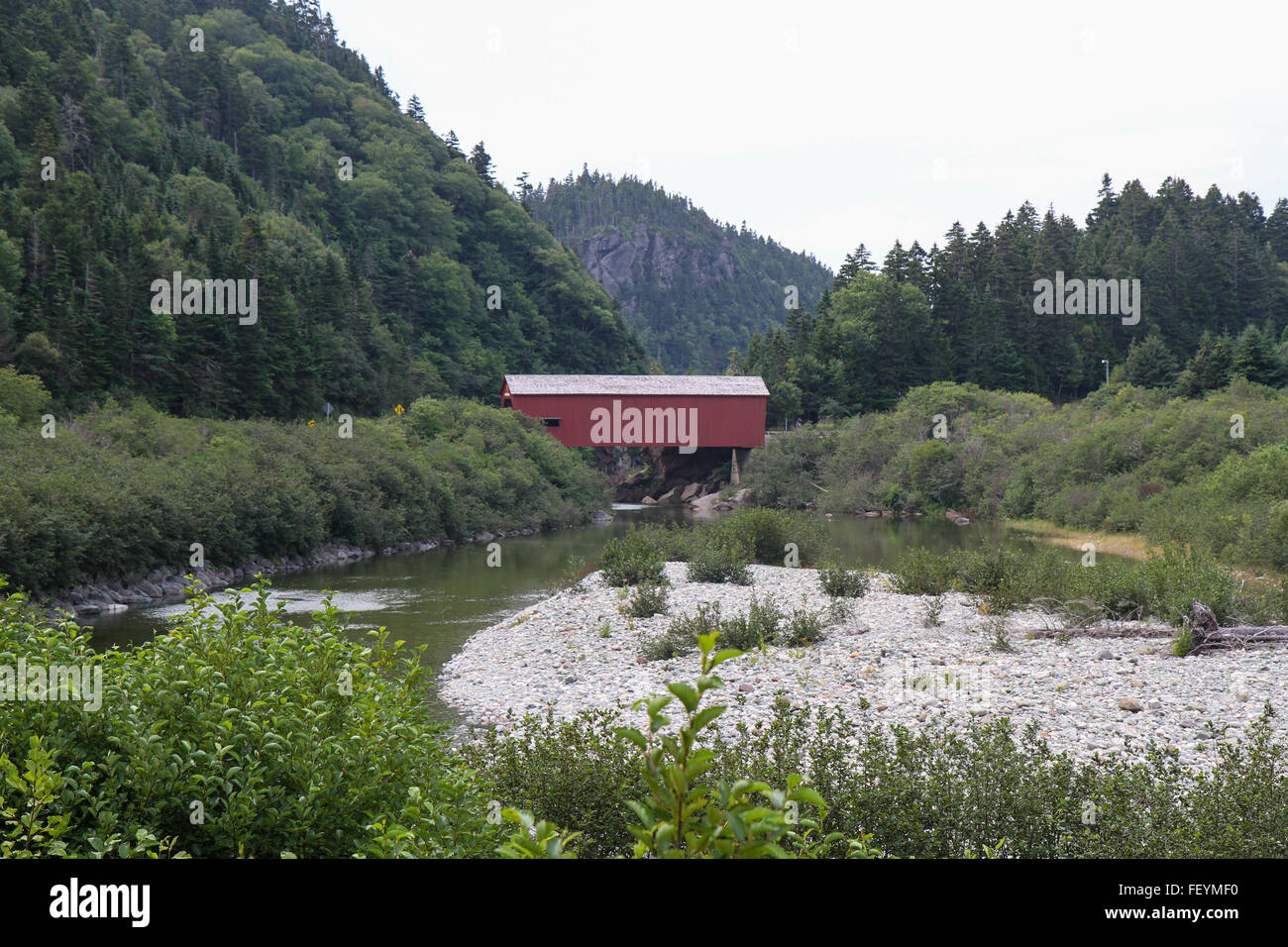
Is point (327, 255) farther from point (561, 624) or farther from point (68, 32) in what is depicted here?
point (561, 624)

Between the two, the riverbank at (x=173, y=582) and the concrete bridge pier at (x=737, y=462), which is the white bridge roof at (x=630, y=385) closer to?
the concrete bridge pier at (x=737, y=462)

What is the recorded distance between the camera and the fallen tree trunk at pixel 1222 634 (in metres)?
12.3

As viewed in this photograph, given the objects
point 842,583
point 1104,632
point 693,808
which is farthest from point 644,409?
point 693,808

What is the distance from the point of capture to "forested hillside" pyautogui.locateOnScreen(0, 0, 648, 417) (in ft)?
128

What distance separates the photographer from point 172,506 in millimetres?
23719

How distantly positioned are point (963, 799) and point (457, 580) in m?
21.6

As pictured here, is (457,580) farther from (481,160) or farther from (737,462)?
(481,160)

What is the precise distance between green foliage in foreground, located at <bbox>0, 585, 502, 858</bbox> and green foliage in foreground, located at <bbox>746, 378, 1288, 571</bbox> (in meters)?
21.0

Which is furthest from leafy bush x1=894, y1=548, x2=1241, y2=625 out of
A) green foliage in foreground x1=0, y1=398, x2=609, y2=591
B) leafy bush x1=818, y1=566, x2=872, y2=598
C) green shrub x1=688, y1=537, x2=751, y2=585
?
green foliage in foreground x1=0, y1=398, x2=609, y2=591

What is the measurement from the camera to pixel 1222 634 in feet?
40.9

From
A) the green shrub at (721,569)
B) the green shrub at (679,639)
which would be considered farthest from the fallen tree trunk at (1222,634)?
the green shrub at (721,569)

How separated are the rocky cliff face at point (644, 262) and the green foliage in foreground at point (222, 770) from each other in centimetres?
18714
